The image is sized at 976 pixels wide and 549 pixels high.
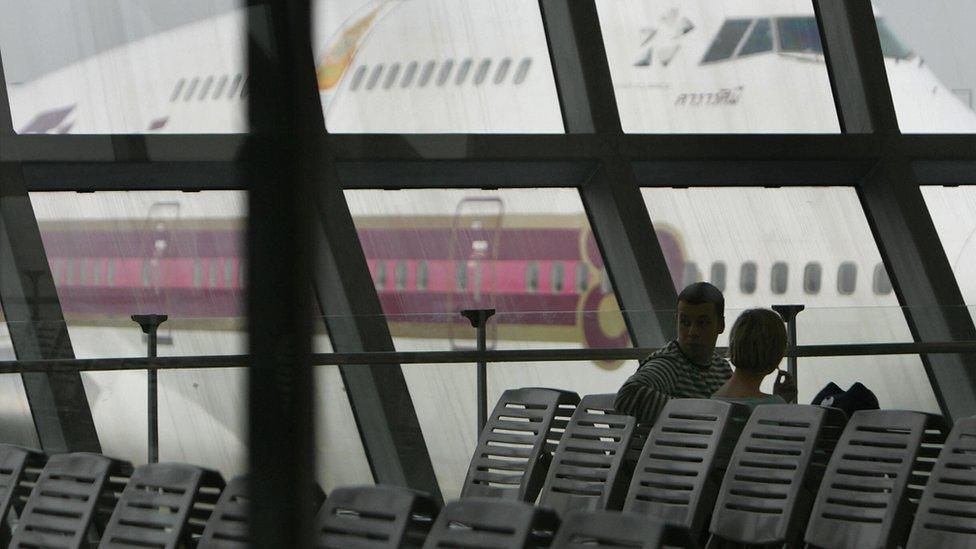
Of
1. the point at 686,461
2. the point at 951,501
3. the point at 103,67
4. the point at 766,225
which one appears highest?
the point at 103,67

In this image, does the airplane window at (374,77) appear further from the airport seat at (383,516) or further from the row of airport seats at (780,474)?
the airport seat at (383,516)

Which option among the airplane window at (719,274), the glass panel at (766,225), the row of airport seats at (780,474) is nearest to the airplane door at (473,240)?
the glass panel at (766,225)

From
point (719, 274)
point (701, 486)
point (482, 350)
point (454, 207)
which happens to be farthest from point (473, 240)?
point (701, 486)

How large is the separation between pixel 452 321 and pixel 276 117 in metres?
3.26

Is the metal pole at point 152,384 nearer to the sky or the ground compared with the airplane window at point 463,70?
nearer to the ground

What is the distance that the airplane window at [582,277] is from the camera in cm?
1332

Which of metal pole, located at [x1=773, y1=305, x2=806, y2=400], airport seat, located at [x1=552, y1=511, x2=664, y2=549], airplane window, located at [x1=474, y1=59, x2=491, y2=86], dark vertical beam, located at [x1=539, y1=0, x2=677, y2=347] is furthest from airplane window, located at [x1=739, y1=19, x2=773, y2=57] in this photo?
airport seat, located at [x1=552, y1=511, x2=664, y2=549]

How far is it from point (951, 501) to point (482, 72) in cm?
394

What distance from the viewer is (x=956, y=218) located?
6094 mm

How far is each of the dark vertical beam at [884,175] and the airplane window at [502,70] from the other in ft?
4.61

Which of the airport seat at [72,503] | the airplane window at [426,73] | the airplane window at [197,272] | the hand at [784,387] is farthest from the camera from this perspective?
the airplane window at [426,73]

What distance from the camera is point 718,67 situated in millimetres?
6531

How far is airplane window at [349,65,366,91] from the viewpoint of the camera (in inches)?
222

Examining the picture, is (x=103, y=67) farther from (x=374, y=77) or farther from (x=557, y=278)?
(x=557, y=278)
